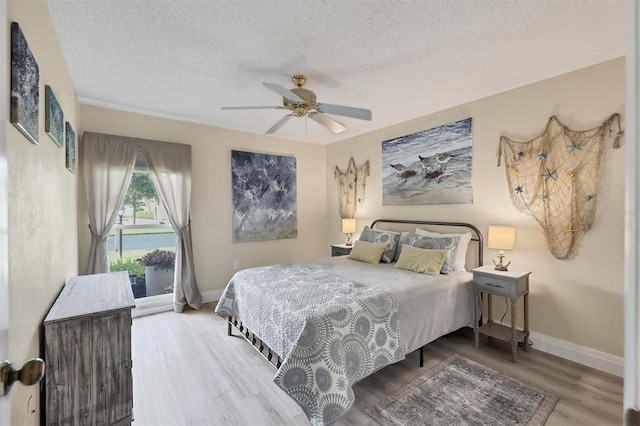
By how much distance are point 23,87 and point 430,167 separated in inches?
143

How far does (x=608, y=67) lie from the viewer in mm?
2287

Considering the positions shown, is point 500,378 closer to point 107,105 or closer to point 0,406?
point 0,406

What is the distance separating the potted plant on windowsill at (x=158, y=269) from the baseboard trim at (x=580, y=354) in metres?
4.36

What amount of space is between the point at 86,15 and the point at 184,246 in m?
2.59

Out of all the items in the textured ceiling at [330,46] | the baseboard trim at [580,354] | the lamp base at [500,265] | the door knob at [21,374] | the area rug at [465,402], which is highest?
the textured ceiling at [330,46]

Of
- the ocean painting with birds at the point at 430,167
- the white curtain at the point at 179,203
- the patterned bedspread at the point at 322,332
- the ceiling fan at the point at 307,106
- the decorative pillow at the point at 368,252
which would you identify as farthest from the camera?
the white curtain at the point at 179,203

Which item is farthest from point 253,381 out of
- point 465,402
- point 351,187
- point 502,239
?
point 351,187

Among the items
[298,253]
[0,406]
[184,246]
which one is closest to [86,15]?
[0,406]

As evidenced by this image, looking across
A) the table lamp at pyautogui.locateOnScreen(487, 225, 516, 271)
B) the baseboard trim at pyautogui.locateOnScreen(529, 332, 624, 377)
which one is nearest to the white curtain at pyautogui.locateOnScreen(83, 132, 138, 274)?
the table lamp at pyautogui.locateOnScreen(487, 225, 516, 271)

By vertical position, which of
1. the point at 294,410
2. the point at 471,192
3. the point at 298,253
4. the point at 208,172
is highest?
the point at 208,172

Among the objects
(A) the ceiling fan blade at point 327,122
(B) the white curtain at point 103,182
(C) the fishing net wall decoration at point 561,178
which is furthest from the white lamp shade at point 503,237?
(B) the white curtain at point 103,182

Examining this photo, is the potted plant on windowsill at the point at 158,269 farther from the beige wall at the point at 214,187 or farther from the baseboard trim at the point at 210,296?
the baseboard trim at the point at 210,296

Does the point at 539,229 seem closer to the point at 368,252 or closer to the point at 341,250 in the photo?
the point at 368,252

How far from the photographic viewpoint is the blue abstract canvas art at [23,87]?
102 cm
